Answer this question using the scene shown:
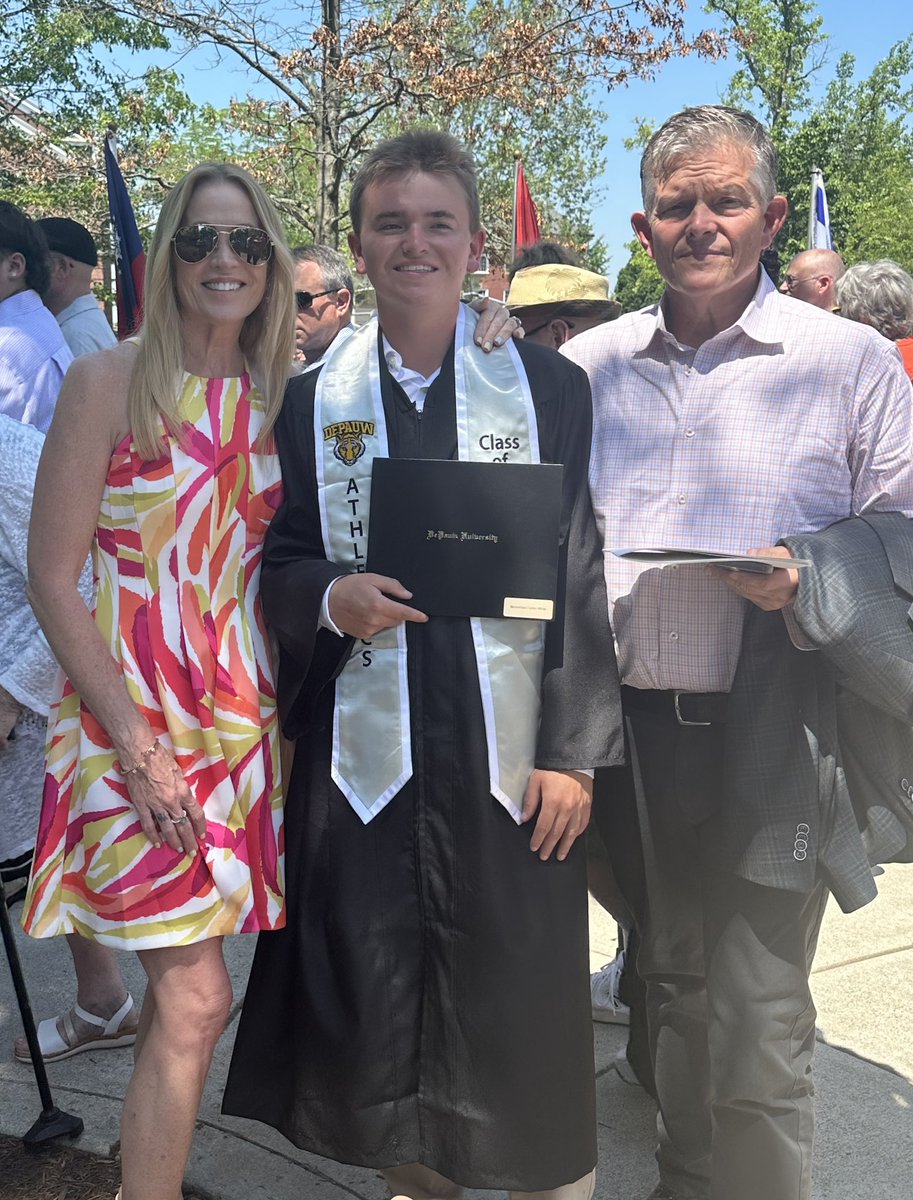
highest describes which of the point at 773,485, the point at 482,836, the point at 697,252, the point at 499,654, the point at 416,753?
the point at 697,252

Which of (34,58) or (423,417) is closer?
(423,417)

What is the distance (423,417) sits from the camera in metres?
2.38

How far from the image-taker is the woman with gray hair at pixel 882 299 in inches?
225

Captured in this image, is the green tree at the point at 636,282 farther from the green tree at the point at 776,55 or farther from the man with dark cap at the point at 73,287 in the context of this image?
the man with dark cap at the point at 73,287

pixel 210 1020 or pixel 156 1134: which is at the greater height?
pixel 210 1020

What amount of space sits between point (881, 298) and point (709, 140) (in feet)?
12.3

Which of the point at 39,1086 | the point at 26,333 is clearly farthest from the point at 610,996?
the point at 26,333

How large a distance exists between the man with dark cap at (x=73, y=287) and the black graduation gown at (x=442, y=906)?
3.78 m

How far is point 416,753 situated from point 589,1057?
0.72m

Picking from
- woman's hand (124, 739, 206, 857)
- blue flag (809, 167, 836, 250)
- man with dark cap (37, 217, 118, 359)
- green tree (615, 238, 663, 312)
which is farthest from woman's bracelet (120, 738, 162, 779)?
green tree (615, 238, 663, 312)

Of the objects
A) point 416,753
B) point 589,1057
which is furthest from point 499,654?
point 589,1057

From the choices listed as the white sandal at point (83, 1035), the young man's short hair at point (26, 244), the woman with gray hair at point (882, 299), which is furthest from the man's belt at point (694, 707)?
the woman with gray hair at point (882, 299)

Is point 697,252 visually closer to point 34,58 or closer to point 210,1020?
point 210,1020

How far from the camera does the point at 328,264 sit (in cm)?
560
